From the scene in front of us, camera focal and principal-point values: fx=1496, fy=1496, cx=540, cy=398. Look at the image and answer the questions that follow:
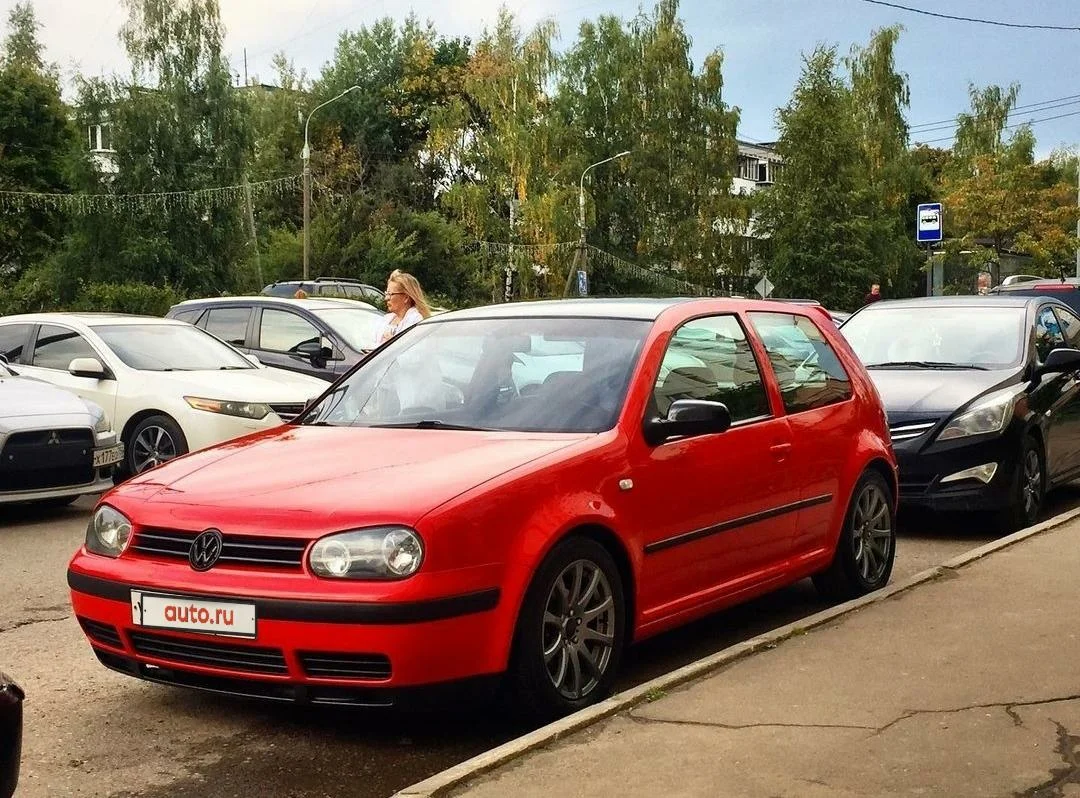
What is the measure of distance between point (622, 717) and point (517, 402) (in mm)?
1469

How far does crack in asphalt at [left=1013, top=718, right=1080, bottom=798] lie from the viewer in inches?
158

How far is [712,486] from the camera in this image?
591cm

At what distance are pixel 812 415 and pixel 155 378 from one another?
277 inches

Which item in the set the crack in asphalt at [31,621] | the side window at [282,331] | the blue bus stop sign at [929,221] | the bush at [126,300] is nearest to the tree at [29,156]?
the bush at [126,300]

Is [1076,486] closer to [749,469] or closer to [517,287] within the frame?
[749,469]

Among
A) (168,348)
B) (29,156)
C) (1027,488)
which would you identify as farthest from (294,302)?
(29,156)

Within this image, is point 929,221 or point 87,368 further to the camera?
point 929,221

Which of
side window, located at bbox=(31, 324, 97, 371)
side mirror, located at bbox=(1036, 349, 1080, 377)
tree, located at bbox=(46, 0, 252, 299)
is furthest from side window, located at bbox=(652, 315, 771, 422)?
tree, located at bbox=(46, 0, 252, 299)

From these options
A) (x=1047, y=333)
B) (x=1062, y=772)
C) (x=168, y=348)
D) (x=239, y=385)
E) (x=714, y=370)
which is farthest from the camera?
(x=168, y=348)

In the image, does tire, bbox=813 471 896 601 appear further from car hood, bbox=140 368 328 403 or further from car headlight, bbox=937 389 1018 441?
car hood, bbox=140 368 328 403

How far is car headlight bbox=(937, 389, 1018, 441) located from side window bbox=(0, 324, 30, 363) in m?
8.17

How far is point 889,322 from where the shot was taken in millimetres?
11117

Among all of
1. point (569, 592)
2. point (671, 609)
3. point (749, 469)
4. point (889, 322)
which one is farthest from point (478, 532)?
point (889, 322)

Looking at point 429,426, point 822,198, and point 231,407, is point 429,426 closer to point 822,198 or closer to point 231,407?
point 231,407
